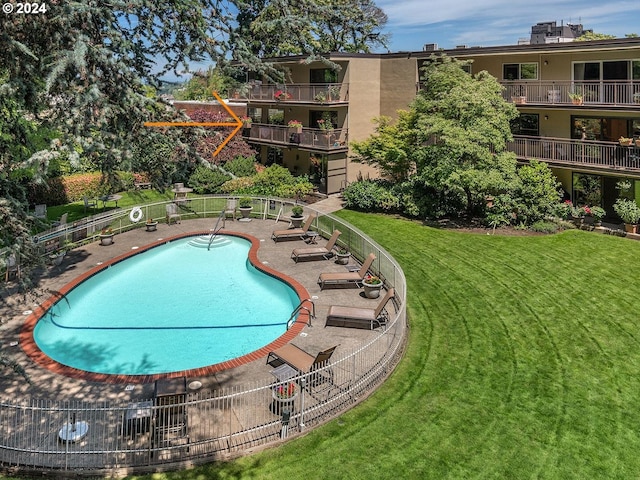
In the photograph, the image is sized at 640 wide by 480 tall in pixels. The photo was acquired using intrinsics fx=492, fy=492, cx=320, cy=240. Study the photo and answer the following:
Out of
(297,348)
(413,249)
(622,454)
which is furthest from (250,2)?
(413,249)

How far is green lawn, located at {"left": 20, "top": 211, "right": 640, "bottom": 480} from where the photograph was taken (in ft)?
31.2

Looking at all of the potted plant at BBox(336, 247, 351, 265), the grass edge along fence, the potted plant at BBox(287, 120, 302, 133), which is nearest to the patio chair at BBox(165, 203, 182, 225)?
the potted plant at BBox(287, 120, 302, 133)

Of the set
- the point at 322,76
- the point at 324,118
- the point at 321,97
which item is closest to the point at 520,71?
the point at 321,97

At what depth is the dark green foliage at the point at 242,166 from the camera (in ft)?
115

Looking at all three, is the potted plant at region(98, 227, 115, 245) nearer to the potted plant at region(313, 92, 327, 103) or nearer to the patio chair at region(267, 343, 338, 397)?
the patio chair at region(267, 343, 338, 397)

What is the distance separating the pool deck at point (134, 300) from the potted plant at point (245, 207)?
1091 millimetres

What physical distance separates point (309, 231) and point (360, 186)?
680 centimetres

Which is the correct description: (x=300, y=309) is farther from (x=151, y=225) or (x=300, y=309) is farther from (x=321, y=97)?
(x=321, y=97)

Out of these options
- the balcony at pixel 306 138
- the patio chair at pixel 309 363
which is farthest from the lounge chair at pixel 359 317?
the balcony at pixel 306 138

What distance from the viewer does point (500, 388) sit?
12.0m

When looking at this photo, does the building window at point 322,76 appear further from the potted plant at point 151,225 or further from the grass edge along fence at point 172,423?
the grass edge along fence at point 172,423

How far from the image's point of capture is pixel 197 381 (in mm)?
11844

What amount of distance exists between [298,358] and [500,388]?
5.02 m

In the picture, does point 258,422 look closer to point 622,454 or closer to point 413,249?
point 622,454
